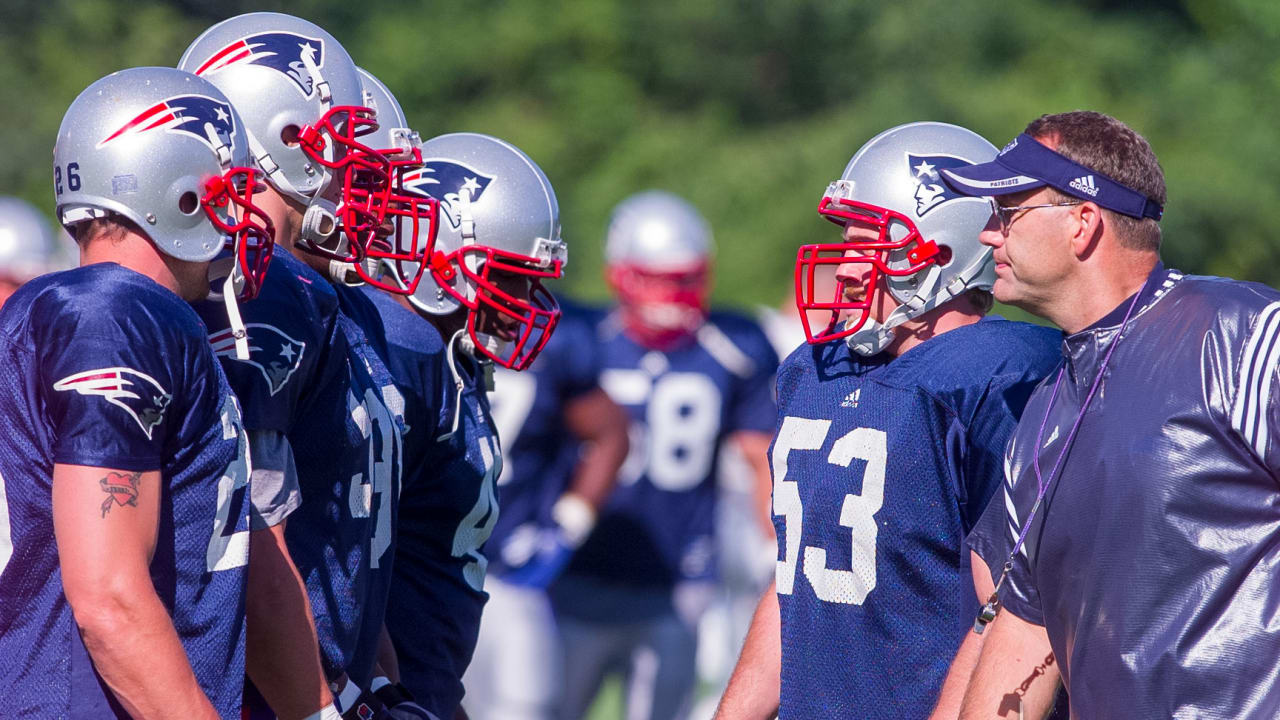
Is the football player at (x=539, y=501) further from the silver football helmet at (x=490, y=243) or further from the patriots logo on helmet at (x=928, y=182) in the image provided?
the patriots logo on helmet at (x=928, y=182)

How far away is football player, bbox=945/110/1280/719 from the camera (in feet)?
8.35

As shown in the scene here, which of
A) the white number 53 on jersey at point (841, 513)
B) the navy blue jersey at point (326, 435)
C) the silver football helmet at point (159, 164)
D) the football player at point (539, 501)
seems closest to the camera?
the silver football helmet at point (159, 164)

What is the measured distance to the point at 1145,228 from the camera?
2.84 m

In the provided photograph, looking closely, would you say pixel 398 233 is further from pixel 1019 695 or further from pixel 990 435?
pixel 1019 695

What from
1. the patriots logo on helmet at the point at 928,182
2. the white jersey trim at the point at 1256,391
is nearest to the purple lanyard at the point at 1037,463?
the white jersey trim at the point at 1256,391

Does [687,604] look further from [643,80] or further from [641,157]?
[643,80]

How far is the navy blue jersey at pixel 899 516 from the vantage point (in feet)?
10.3

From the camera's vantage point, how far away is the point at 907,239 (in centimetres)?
335

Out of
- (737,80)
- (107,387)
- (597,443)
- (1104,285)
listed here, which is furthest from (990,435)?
(737,80)

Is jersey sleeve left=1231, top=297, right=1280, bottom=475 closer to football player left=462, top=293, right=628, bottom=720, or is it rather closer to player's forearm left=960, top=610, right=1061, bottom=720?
player's forearm left=960, top=610, right=1061, bottom=720

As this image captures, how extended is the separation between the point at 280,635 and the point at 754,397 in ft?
15.1

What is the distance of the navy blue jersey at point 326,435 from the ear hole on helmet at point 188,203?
23 centimetres

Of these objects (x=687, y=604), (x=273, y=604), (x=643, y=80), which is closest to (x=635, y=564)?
(x=687, y=604)

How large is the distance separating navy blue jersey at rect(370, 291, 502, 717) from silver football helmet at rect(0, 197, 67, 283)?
3916mm
